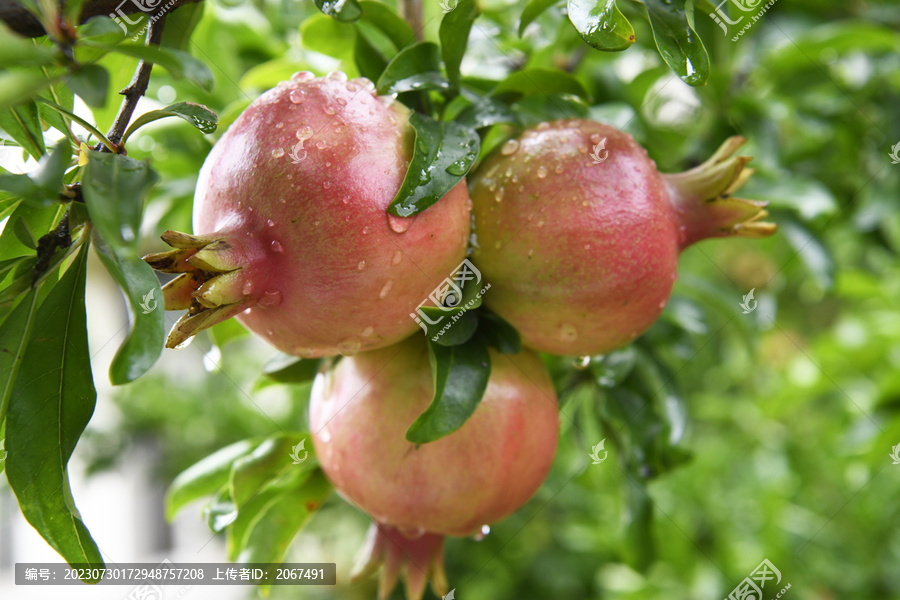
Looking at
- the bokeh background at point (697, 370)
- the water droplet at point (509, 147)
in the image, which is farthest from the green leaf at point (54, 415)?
the water droplet at point (509, 147)

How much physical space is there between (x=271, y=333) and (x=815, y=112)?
3.35 feet

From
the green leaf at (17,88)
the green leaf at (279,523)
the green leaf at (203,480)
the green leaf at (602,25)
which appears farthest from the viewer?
the green leaf at (203,480)

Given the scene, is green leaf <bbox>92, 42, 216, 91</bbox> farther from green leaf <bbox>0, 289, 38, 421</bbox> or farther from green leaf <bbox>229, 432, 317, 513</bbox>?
green leaf <bbox>229, 432, 317, 513</bbox>

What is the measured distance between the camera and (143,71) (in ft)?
1.51

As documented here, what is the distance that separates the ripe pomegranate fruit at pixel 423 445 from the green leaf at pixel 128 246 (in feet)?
0.72

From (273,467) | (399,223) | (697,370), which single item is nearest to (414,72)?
(399,223)

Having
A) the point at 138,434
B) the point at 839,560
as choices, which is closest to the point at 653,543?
the point at 839,560

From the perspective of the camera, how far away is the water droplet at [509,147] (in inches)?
22.2

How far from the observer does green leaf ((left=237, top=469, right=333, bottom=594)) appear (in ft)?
2.28

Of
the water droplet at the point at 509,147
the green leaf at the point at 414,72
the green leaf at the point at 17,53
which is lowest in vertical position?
the water droplet at the point at 509,147

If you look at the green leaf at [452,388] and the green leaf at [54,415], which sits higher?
the green leaf at [54,415]

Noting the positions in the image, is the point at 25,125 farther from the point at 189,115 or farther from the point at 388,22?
the point at 388,22

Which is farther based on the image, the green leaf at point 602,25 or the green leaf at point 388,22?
the green leaf at point 388,22

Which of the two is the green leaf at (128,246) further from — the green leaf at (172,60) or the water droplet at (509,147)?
the water droplet at (509,147)
